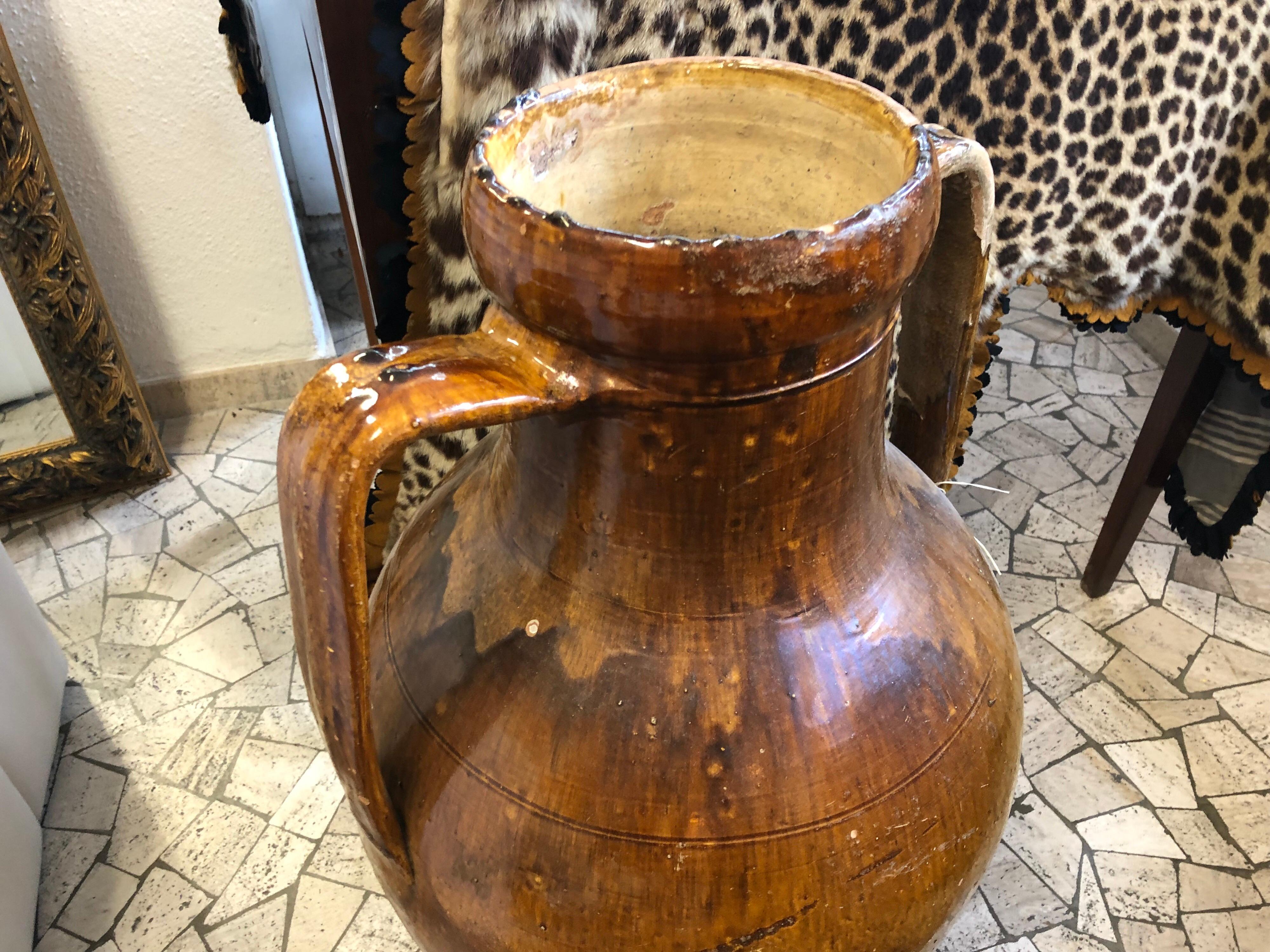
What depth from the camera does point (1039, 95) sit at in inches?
36.4

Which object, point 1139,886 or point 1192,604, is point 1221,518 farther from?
point 1139,886

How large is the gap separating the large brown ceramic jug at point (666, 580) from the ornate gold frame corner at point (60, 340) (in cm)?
112

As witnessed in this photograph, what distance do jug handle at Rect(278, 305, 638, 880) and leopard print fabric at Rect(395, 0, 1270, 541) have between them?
0.43 metres

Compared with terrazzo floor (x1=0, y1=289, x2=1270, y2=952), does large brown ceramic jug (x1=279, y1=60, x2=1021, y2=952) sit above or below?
above

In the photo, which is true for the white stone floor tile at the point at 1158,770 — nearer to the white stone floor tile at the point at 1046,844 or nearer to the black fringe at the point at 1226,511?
the white stone floor tile at the point at 1046,844

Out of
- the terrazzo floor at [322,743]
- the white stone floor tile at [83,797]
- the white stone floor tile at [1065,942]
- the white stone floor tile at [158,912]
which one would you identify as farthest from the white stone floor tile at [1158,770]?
the white stone floor tile at [83,797]

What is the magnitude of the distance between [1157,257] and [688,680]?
82 cm

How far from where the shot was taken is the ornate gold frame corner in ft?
4.42

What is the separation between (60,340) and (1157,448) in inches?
62.5

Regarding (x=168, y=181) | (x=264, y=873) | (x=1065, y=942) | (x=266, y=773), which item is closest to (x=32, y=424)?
(x=168, y=181)

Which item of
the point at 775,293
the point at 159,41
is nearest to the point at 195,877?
the point at 775,293

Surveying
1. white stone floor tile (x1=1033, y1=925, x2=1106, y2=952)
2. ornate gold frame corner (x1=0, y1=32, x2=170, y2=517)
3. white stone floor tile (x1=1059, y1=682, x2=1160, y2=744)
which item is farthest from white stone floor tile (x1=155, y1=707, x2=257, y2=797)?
white stone floor tile (x1=1059, y1=682, x2=1160, y2=744)

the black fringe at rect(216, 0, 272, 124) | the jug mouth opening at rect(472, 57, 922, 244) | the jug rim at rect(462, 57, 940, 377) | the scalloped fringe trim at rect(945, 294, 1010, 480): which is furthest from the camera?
the black fringe at rect(216, 0, 272, 124)

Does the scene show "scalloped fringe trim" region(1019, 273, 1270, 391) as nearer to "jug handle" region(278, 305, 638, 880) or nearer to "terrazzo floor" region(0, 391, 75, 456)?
"jug handle" region(278, 305, 638, 880)
